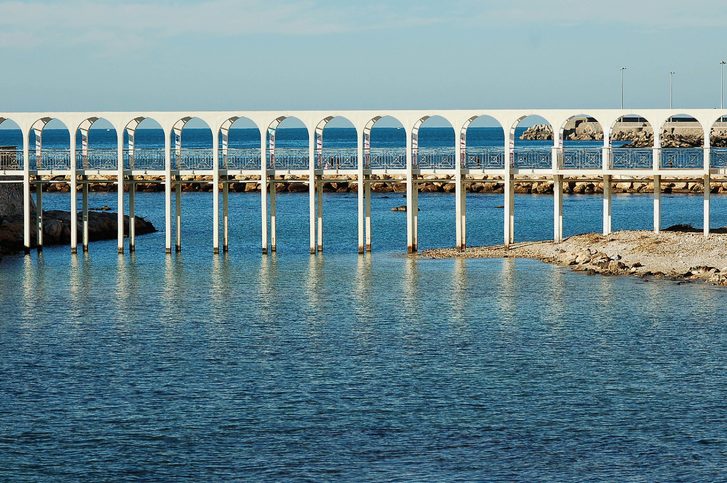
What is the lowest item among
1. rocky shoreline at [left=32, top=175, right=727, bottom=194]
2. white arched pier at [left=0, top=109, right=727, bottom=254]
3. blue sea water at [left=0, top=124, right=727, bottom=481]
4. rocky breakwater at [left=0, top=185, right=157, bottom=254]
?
blue sea water at [left=0, top=124, right=727, bottom=481]

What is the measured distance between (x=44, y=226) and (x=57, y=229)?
69 centimetres

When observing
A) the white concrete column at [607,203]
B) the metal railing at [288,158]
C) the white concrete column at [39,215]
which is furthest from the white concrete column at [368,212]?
the white concrete column at [39,215]

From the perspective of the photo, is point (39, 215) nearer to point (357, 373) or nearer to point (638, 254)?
point (638, 254)

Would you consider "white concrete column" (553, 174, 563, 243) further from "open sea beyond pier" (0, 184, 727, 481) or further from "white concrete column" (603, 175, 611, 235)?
"open sea beyond pier" (0, 184, 727, 481)

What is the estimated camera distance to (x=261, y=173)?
51.8 meters

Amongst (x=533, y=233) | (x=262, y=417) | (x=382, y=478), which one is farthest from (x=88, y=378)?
(x=533, y=233)

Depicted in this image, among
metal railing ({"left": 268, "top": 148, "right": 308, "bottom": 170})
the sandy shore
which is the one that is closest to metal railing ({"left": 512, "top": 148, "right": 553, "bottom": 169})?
the sandy shore

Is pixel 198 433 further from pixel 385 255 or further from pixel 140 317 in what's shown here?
pixel 385 255

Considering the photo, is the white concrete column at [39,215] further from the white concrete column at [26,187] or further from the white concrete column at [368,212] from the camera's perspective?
the white concrete column at [368,212]

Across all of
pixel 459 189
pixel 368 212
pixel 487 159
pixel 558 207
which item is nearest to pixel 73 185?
pixel 368 212

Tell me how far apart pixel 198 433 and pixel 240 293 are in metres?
17.9

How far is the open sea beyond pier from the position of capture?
21969 mm

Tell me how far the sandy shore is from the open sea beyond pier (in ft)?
4.30

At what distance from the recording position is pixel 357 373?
93.9ft
